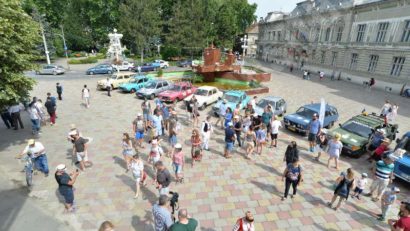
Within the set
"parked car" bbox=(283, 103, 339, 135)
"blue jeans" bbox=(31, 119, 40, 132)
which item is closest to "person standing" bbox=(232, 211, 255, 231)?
"parked car" bbox=(283, 103, 339, 135)

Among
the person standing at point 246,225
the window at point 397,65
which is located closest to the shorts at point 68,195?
the person standing at point 246,225

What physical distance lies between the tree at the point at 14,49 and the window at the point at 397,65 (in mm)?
35524

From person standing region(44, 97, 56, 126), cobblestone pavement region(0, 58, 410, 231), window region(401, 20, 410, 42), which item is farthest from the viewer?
window region(401, 20, 410, 42)

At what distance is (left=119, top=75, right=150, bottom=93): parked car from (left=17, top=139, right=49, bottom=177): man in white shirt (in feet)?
46.4

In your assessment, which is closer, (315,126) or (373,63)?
(315,126)

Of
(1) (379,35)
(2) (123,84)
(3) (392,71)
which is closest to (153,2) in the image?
(2) (123,84)

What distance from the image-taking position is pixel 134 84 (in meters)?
22.8

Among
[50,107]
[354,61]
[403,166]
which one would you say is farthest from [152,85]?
[354,61]

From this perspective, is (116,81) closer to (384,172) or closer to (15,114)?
(15,114)

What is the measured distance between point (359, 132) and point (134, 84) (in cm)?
1849

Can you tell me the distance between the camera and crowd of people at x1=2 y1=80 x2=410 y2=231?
564cm

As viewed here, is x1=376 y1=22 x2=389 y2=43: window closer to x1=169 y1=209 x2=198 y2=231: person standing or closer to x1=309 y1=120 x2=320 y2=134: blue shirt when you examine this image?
x1=309 y1=120 x2=320 y2=134: blue shirt

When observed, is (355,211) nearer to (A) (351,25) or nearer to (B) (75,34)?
(A) (351,25)

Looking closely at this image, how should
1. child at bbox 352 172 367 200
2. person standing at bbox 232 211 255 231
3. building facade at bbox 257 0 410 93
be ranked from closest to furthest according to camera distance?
person standing at bbox 232 211 255 231, child at bbox 352 172 367 200, building facade at bbox 257 0 410 93
